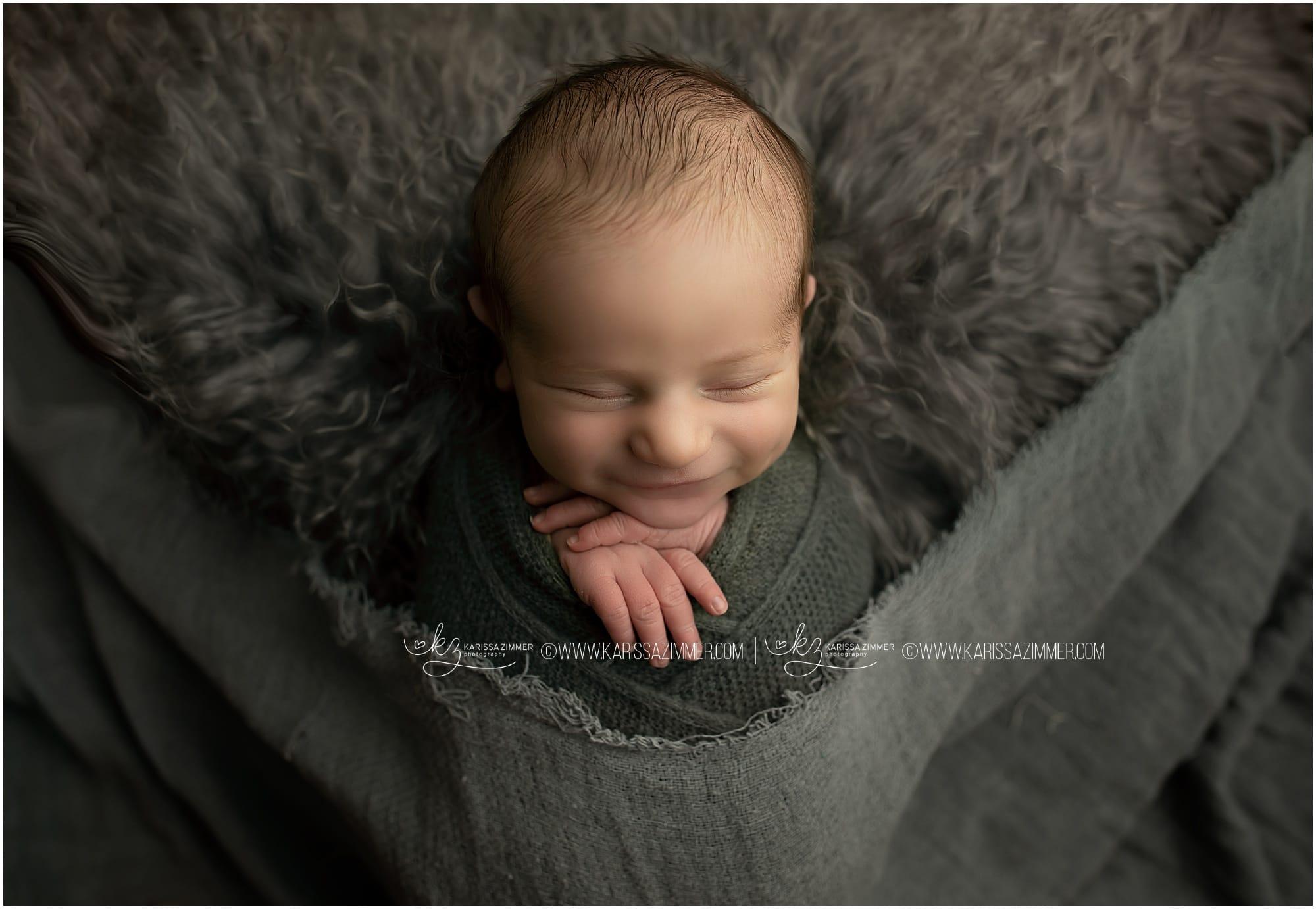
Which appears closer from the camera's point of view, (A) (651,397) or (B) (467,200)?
(A) (651,397)

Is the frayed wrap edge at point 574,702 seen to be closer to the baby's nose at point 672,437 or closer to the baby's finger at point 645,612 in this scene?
the baby's finger at point 645,612

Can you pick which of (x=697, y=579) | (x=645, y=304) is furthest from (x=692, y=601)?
(x=645, y=304)

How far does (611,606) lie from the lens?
0.71m

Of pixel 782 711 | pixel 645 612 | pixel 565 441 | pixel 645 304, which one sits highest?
pixel 645 304

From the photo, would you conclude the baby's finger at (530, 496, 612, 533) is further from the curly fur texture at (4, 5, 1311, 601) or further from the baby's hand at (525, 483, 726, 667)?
the curly fur texture at (4, 5, 1311, 601)

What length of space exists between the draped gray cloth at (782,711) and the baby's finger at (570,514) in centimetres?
13

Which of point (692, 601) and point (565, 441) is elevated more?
point (565, 441)

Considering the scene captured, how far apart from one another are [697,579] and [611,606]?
2.9 inches

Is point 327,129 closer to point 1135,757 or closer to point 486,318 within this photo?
point 486,318

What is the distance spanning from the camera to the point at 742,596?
742mm

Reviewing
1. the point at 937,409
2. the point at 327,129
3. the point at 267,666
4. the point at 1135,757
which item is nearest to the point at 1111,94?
the point at 937,409

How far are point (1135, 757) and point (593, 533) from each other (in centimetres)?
83

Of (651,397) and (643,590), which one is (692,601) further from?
(651,397)

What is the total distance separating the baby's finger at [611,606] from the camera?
27.9 inches
